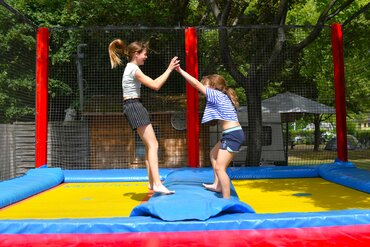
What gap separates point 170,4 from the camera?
10.3 m

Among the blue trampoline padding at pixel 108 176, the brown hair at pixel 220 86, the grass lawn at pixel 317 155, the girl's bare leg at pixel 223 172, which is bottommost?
the grass lawn at pixel 317 155

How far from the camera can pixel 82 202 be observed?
3.88 meters

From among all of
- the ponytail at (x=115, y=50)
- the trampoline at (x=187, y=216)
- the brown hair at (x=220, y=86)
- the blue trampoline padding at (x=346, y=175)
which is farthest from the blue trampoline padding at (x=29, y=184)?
the blue trampoline padding at (x=346, y=175)

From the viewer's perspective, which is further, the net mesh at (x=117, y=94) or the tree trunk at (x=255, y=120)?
the net mesh at (x=117, y=94)

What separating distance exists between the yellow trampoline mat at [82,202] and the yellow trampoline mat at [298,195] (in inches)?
45.7

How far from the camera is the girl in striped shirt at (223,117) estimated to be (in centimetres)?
310

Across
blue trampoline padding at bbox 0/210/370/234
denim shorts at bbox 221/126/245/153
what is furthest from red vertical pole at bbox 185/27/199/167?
blue trampoline padding at bbox 0/210/370/234

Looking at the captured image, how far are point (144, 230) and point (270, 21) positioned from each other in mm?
8601

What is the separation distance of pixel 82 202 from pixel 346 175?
10.0ft

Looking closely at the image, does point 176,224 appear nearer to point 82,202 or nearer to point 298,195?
point 82,202

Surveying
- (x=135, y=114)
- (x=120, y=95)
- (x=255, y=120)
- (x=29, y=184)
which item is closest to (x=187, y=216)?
(x=135, y=114)

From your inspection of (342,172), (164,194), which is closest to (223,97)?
(164,194)

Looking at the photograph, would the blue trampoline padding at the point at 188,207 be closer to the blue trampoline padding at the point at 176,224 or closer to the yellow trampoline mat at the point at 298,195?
the blue trampoline padding at the point at 176,224

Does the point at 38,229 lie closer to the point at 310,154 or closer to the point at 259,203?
the point at 259,203
